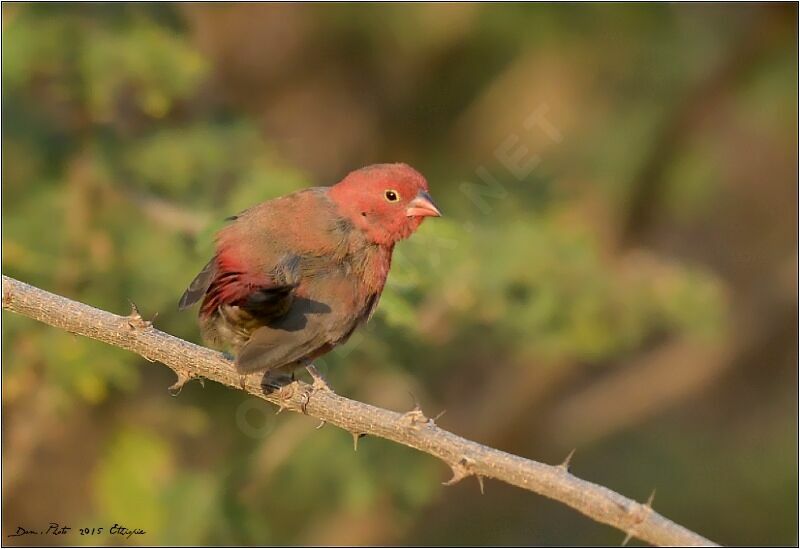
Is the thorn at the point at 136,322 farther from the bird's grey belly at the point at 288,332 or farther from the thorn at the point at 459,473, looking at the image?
the thorn at the point at 459,473

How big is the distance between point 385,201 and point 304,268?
0.57 meters

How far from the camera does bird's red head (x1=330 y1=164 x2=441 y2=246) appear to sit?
4.63 meters

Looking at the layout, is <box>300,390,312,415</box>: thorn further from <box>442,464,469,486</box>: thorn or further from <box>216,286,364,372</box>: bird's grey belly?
<box>442,464,469,486</box>: thorn

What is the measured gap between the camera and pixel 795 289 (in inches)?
349

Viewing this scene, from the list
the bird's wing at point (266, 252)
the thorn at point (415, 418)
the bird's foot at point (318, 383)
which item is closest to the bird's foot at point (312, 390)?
the bird's foot at point (318, 383)

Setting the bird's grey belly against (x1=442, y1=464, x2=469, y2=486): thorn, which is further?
the bird's grey belly

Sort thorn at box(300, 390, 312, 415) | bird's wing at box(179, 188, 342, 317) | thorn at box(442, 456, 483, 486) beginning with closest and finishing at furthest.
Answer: thorn at box(442, 456, 483, 486), thorn at box(300, 390, 312, 415), bird's wing at box(179, 188, 342, 317)

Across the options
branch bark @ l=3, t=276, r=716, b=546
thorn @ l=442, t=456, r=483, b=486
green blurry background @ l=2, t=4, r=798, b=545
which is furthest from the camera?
green blurry background @ l=2, t=4, r=798, b=545

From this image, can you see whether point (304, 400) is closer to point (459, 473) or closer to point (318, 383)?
point (318, 383)

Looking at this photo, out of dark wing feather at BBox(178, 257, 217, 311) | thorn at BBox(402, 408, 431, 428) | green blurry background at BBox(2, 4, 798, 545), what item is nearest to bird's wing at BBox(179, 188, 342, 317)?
dark wing feather at BBox(178, 257, 217, 311)

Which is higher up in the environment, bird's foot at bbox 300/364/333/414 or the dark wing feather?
the dark wing feather

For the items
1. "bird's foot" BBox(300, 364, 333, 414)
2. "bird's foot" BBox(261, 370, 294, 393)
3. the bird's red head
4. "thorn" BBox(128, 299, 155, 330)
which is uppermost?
the bird's red head

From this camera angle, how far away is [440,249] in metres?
5.63

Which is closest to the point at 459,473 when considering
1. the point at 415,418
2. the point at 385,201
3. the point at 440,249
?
the point at 415,418
